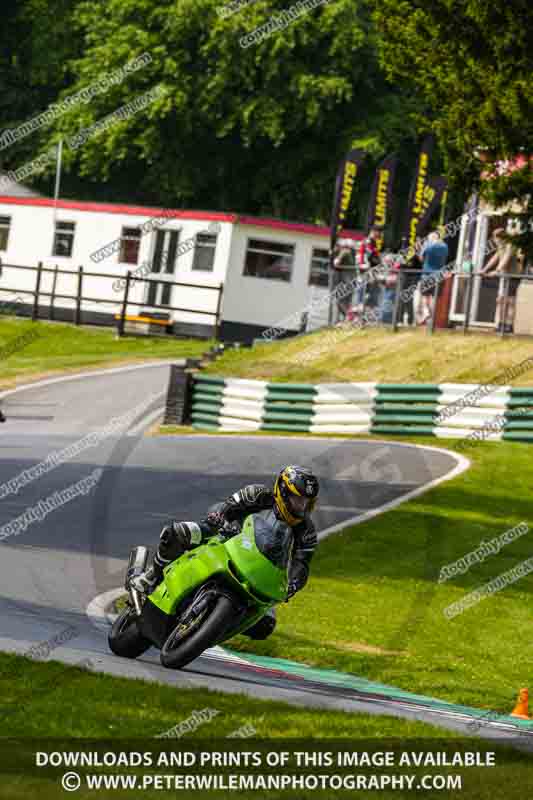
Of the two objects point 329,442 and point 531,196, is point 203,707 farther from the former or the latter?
point 329,442

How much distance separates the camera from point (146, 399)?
2839 cm

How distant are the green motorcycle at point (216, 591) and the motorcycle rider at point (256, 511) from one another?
0.10 m

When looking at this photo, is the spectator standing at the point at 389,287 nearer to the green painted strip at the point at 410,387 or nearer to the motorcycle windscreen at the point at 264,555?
the green painted strip at the point at 410,387

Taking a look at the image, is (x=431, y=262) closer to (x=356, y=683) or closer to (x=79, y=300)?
(x=79, y=300)

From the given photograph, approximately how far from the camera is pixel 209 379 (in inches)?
1019

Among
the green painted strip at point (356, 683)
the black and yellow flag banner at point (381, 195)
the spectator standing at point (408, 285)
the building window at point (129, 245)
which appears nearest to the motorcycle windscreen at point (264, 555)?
the green painted strip at point (356, 683)

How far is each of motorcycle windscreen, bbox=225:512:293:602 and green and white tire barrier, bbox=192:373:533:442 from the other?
13709mm

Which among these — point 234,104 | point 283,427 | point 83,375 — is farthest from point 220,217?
point 283,427

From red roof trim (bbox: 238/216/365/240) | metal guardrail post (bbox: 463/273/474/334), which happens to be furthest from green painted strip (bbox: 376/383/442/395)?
red roof trim (bbox: 238/216/365/240)

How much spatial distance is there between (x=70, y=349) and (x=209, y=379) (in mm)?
11158

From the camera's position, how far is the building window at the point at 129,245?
4278cm

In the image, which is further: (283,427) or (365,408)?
(283,427)

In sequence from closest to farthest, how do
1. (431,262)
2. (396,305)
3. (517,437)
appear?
(517,437), (431,262), (396,305)

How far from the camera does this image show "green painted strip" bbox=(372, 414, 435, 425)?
75.7ft
